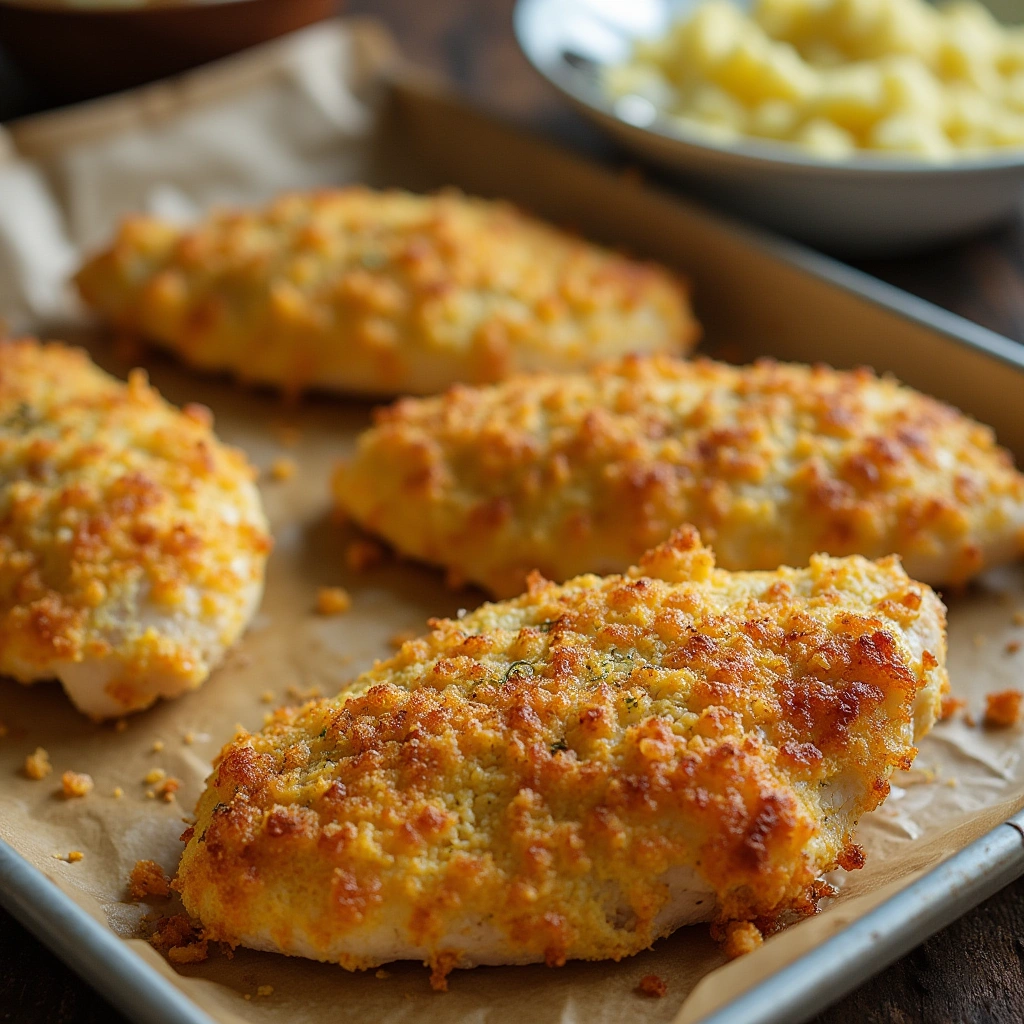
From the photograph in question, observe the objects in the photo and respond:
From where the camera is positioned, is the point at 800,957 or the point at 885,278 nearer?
the point at 800,957

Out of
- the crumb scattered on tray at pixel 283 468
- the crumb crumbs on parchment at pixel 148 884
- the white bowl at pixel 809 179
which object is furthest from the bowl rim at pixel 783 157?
the crumb crumbs on parchment at pixel 148 884

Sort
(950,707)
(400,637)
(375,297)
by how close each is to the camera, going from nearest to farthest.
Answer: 1. (950,707)
2. (400,637)
3. (375,297)

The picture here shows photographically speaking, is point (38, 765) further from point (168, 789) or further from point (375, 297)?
point (375, 297)

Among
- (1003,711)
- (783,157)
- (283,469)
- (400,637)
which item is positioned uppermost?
(783,157)

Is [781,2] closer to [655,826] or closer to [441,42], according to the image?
[441,42]

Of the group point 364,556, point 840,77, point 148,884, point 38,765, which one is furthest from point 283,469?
point 840,77

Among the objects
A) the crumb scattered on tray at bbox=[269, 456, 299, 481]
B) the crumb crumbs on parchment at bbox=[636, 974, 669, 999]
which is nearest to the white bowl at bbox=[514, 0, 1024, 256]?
the crumb scattered on tray at bbox=[269, 456, 299, 481]

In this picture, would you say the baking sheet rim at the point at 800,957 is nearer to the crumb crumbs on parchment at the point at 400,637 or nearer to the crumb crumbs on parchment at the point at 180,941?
the crumb crumbs on parchment at the point at 180,941

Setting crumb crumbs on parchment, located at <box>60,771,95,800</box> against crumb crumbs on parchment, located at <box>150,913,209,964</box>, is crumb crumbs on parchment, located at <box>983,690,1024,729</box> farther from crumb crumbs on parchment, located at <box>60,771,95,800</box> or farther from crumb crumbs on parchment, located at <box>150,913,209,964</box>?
crumb crumbs on parchment, located at <box>60,771,95,800</box>

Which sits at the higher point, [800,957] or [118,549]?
[800,957]
